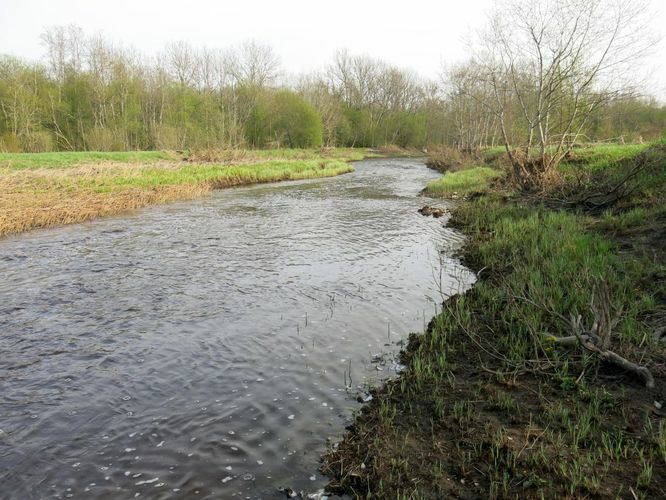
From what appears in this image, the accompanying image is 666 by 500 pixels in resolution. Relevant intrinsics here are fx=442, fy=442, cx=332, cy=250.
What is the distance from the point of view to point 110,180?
2461cm

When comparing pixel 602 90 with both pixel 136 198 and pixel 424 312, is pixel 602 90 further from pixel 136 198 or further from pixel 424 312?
pixel 136 198

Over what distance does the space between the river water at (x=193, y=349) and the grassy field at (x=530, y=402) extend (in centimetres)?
69

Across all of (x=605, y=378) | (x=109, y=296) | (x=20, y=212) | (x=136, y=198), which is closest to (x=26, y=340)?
(x=109, y=296)

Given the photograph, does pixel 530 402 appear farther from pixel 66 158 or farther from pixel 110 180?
pixel 66 158

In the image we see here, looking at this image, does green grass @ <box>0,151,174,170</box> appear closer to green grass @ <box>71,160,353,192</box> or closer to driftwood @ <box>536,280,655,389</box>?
green grass @ <box>71,160,353,192</box>

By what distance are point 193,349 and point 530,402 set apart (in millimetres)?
5111

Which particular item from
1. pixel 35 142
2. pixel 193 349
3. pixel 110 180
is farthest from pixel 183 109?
pixel 193 349

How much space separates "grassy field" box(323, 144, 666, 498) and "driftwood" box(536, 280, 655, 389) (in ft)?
0.14

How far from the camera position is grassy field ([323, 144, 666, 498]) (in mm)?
3848

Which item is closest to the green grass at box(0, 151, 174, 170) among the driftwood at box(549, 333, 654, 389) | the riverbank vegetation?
the riverbank vegetation

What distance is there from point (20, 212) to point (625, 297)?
19.0 metres

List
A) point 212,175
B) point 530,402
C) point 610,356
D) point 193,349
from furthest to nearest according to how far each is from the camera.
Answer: point 212,175, point 193,349, point 610,356, point 530,402

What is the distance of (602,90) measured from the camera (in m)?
17.1

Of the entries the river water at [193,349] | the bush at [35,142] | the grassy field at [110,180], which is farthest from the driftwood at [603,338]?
the bush at [35,142]
